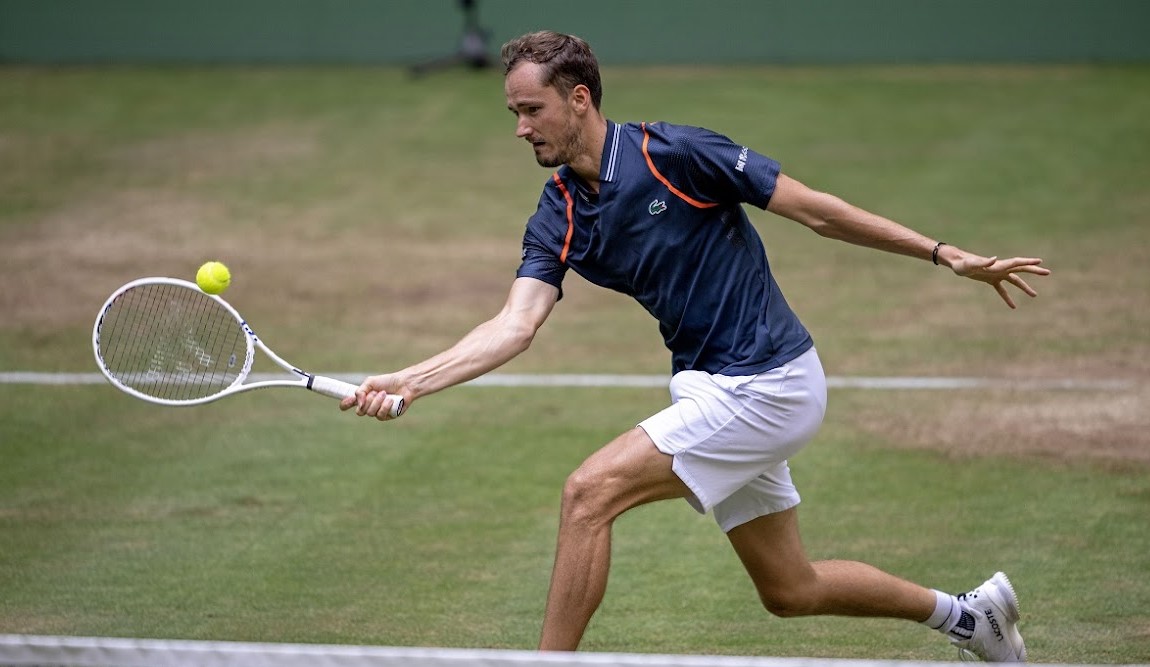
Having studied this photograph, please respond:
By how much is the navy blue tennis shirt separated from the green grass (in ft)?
4.38

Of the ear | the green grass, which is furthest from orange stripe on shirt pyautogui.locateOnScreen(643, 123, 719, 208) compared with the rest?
the green grass

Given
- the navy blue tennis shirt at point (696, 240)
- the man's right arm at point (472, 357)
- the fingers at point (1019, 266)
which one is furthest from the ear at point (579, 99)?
the fingers at point (1019, 266)

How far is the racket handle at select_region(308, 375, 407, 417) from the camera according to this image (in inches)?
189

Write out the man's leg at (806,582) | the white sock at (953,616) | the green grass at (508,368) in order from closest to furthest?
the man's leg at (806,582)
the white sock at (953,616)
the green grass at (508,368)

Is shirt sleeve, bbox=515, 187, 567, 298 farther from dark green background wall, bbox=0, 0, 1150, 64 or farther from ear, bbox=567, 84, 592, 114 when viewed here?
dark green background wall, bbox=0, 0, 1150, 64

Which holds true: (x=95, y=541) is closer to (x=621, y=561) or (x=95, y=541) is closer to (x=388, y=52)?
(x=621, y=561)

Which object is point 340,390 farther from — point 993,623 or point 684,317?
point 993,623

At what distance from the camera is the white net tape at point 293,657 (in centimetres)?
307

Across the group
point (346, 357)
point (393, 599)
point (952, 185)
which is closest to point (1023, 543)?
point (393, 599)

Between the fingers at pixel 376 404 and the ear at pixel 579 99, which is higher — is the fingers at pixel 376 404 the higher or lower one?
the lower one

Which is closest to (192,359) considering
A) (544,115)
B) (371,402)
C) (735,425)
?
(371,402)

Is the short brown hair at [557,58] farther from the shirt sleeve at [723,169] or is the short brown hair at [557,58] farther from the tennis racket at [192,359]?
the tennis racket at [192,359]

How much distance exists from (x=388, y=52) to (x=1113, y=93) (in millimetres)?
9311

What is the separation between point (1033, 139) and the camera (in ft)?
52.0
